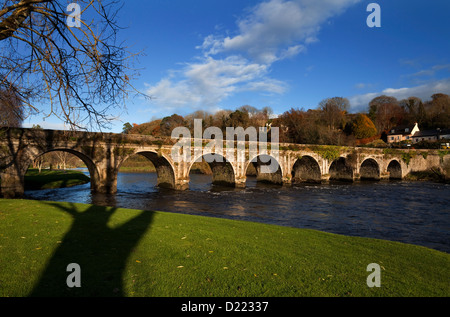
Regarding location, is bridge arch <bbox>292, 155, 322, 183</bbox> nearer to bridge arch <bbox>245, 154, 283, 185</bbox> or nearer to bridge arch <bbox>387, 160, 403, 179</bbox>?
bridge arch <bbox>245, 154, 283, 185</bbox>

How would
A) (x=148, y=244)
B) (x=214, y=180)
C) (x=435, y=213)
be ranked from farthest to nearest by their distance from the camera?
(x=214, y=180) < (x=435, y=213) < (x=148, y=244)

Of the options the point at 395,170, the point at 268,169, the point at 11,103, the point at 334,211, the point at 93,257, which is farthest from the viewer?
the point at 395,170

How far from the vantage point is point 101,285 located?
4.82 meters

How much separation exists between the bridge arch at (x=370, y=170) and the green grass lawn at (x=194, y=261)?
44480 mm

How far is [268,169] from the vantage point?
1569 inches

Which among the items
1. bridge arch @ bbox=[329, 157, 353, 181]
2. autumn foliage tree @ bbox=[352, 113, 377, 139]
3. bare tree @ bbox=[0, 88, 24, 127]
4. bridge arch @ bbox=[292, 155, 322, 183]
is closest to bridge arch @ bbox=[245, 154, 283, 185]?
bridge arch @ bbox=[292, 155, 322, 183]

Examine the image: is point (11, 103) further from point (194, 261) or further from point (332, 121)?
point (332, 121)

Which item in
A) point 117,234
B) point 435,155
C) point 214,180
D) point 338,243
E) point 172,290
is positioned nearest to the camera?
point 172,290

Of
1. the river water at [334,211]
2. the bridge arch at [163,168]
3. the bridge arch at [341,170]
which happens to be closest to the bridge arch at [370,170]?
the bridge arch at [341,170]

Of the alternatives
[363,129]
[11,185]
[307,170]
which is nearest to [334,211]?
[307,170]

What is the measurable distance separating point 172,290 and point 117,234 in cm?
396

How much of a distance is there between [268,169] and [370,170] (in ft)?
72.5
